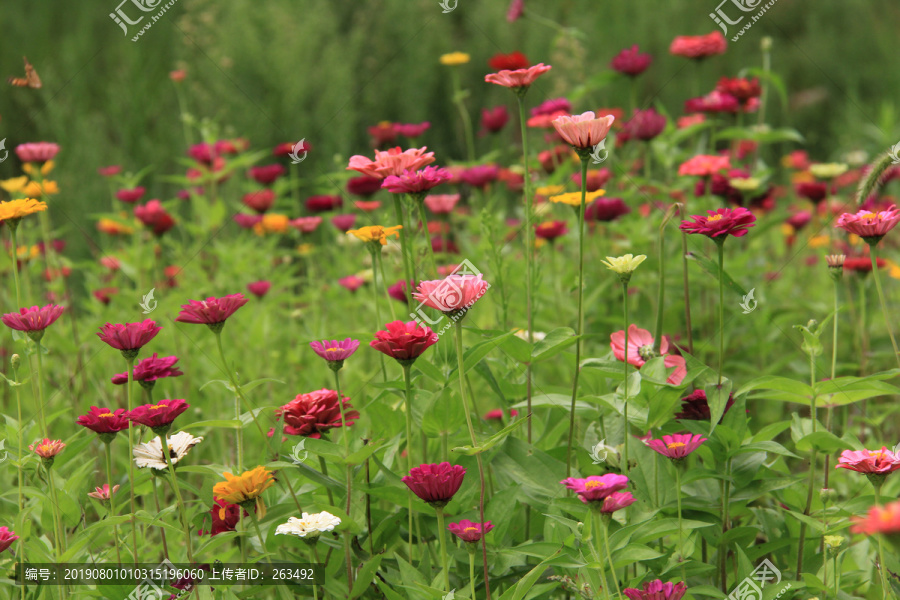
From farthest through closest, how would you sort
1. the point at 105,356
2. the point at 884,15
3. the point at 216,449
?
the point at 884,15 → the point at 105,356 → the point at 216,449

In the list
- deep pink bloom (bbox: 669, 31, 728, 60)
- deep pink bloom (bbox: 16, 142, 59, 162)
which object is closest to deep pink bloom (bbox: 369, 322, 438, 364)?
deep pink bloom (bbox: 16, 142, 59, 162)

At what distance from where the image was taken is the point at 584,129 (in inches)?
38.9

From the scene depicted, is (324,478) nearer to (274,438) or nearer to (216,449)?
(274,438)

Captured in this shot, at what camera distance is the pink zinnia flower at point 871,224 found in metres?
0.99

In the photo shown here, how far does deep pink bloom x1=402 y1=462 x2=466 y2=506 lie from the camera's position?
871mm

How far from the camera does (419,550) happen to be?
117 centimetres

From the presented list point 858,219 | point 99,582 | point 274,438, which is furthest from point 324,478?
point 858,219

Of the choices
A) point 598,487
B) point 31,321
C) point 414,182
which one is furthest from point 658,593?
point 31,321

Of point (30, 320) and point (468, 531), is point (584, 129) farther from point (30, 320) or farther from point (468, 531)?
point (30, 320)

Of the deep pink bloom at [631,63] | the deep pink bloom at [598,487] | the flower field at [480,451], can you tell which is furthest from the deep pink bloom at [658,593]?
the deep pink bloom at [631,63]

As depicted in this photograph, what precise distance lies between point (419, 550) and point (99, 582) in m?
0.45

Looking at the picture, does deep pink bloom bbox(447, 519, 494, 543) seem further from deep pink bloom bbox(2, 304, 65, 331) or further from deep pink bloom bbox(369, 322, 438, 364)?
deep pink bloom bbox(2, 304, 65, 331)

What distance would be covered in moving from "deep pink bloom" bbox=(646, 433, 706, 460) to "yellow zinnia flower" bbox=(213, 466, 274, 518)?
473 mm

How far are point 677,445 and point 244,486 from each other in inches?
20.4
